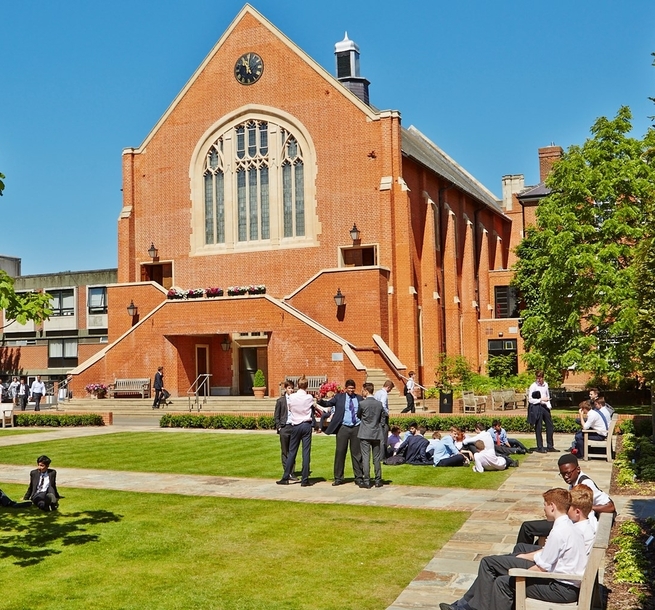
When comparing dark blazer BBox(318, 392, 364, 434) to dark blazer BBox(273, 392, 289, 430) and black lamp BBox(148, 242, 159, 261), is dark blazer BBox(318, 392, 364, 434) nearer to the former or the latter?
dark blazer BBox(273, 392, 289, 430)

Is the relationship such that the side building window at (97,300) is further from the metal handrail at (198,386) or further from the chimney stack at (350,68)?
the chimney stack at (350,68)

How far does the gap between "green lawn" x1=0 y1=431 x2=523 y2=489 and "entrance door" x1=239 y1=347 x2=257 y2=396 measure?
12209 millimetres

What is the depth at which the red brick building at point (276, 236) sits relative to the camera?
3378cm

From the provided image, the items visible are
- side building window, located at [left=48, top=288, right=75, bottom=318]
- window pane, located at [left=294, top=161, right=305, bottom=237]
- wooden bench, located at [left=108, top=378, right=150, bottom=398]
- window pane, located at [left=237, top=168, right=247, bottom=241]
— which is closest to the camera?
wooden bench, located at [left=108, top=378, right=150, bottom=398]

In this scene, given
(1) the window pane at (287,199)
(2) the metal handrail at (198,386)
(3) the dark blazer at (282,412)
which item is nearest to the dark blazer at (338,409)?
(3) the dark blazer at (282,412)

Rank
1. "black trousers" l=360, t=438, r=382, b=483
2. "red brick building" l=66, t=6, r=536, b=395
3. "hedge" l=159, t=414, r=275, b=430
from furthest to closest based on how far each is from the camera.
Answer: "red brick building" l=66, t=6, r=536, b=395, "hedge" l=159, t=414, r=275, b=430, "black trousers" l=360, t=438, r=382, b=483

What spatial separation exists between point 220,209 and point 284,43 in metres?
8.33

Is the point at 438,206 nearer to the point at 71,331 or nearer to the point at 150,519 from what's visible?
the point at 71,331

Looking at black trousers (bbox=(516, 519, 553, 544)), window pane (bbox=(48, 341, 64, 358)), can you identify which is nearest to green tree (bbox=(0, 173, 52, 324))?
black trousers (bbox=(516, 519, 553, 544))

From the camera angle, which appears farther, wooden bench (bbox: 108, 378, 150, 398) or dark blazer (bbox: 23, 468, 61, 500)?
wooden bench (bbox: 108, 378, 150, 398)

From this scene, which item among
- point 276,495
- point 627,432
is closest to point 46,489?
point 276,495

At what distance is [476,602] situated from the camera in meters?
6.70

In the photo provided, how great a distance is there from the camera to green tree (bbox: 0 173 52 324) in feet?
28.6

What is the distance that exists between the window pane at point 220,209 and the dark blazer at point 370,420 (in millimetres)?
25855
